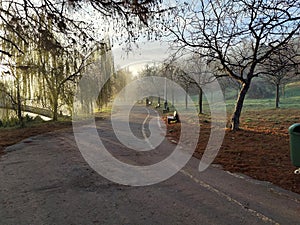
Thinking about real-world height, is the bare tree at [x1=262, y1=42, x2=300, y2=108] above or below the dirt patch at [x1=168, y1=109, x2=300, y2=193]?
above

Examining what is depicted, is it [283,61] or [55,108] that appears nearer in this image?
[283,61]

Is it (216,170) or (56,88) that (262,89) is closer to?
(56,88)

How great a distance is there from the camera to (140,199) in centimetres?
438

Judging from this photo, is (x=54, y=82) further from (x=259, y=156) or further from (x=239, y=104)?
(x=259, y=156)

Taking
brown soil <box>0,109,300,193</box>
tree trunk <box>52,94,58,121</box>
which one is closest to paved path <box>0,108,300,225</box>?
brown soil <box>0,109,300,193</box>

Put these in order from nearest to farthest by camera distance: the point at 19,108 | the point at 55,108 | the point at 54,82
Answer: the point at 19,108 → the point at 54,82 → the point at 55,108

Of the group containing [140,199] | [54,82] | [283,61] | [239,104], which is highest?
[54,82]

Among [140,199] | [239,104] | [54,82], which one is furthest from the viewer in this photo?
[54,82]

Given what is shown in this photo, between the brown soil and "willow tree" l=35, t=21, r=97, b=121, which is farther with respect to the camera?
"willow tree" l=35, t=21, r=97, b=121

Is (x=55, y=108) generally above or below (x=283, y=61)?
below

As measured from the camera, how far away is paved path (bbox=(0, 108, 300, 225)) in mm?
3654

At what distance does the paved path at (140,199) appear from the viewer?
12.0 ft

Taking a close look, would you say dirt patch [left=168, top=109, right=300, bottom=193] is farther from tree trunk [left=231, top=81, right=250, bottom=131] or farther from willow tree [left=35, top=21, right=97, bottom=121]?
willow tree [left=35, top=21, right=97, bottom=121]

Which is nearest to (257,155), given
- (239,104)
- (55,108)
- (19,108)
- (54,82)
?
(239,104)
